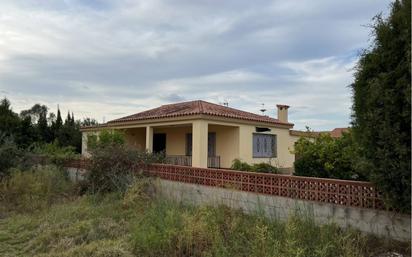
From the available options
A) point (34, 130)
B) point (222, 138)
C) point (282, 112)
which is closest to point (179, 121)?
point (222, 138)

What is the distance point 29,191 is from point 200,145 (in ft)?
24.6

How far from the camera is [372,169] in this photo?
4.54 metres

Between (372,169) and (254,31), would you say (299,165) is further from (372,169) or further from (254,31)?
(372,169)

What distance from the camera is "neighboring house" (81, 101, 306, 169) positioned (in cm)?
1578

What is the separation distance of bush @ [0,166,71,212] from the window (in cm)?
1071

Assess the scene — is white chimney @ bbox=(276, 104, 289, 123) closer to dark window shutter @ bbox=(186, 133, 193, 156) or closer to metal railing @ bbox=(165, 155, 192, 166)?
dark window shutter @ bbox=(186, 133, 193, 156)

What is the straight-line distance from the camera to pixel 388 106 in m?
4.19

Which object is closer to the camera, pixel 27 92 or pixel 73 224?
pixel 73 224

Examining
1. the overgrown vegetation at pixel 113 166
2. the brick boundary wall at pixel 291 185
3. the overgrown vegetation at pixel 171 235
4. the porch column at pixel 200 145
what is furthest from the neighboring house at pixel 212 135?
the overgrown vegetation at pixel 171 235

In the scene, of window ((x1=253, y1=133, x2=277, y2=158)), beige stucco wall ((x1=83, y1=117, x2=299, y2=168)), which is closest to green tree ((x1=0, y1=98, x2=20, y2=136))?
beige stucco wall ((x1=83, y1=117, x2=299, y2=168))

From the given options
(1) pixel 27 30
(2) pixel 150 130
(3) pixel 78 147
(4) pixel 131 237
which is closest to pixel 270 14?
(4) pixel 131 237

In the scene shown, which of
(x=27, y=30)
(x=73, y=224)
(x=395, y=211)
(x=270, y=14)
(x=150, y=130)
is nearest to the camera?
(x=395, y=211)

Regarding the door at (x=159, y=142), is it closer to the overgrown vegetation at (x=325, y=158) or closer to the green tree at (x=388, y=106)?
the overgrown vegetation at (x=325, y=158)

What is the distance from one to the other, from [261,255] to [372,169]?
1.90 metres
